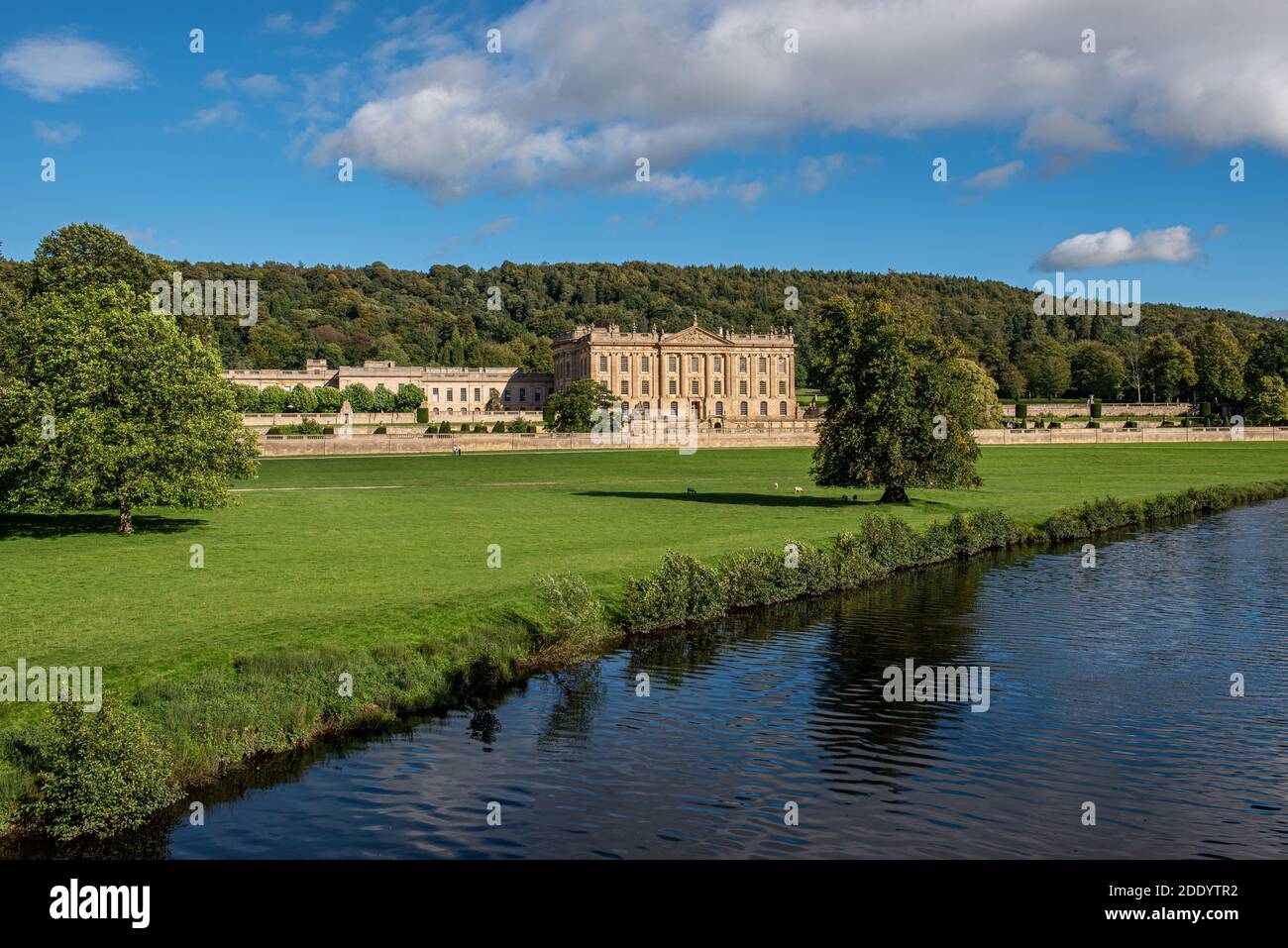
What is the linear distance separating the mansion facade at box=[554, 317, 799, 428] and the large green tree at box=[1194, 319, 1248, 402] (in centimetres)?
4943

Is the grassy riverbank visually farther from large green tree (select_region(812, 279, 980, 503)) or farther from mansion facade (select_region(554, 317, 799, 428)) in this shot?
mansion facade (select_region(554, 317, 799, 428))

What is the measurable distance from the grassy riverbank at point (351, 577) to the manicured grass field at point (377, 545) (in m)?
0.10

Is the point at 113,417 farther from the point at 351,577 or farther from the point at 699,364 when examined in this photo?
the point at 699,364

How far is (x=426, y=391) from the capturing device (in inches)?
5881

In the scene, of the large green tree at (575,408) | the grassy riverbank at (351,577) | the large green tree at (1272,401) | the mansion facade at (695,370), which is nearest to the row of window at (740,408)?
the mansion facade at (695,370)

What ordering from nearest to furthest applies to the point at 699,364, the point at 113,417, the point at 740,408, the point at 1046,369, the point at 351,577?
the point at 351,577
the point at 113,417
the point at 699,364
the point at 740,408
the point at 1046,369

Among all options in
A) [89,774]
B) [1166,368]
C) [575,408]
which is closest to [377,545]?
[89,774]

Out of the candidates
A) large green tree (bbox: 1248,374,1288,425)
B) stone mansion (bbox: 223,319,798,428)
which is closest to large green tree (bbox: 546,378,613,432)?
stone mansion (bbox: 223,319,798,428)

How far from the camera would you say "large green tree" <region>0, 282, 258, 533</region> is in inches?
1244

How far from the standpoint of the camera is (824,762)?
51.0 feet

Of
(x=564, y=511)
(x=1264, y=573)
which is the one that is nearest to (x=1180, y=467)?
(x=1264, y=573)

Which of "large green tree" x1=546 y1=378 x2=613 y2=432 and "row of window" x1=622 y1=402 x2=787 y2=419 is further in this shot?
"row of window" x1=622 y1=402 x2=787 y2=419

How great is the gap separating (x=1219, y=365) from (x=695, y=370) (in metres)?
63.2

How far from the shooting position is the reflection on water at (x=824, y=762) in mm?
12867
